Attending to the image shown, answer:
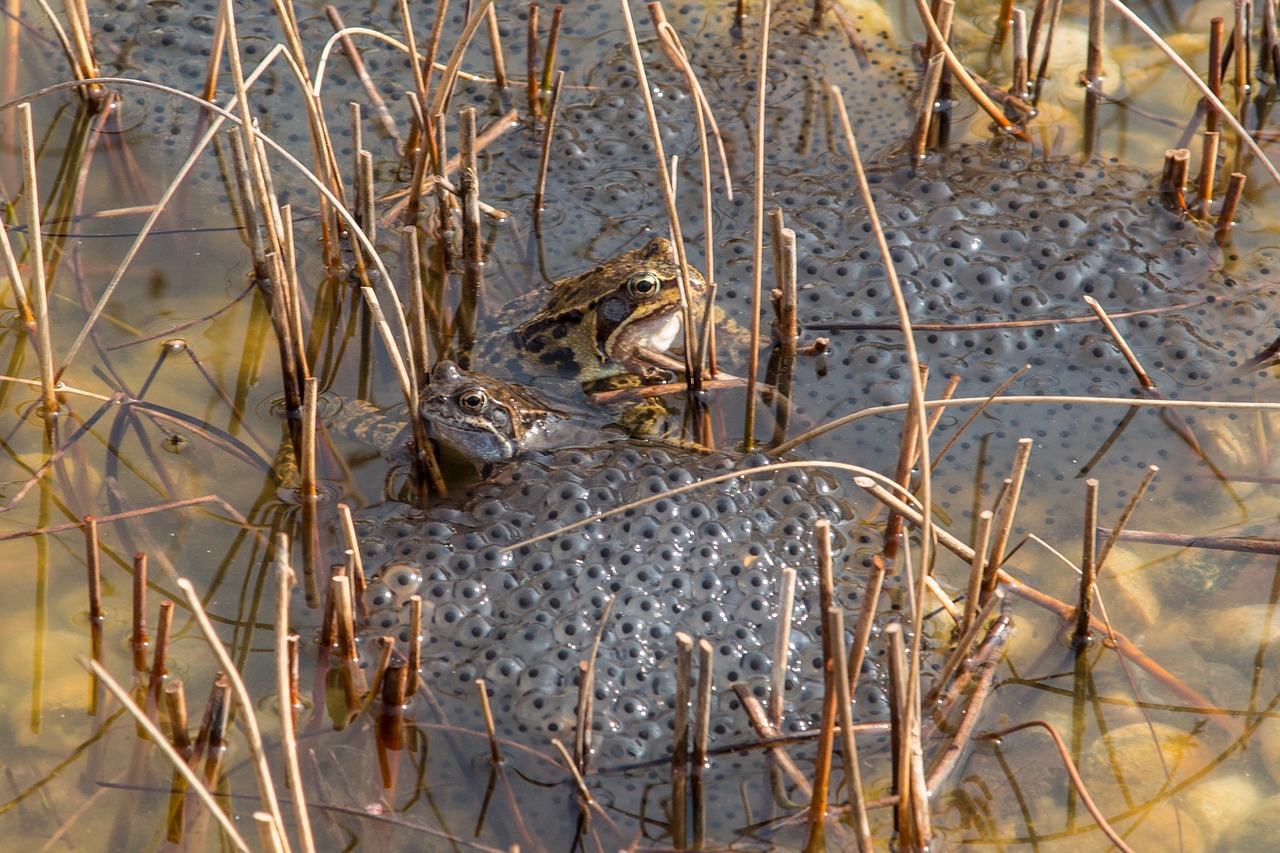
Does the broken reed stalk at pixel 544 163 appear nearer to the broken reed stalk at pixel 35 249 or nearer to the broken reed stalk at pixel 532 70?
the broken reed stalk at pixel 532 70

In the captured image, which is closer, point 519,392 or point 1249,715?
point 1249,715

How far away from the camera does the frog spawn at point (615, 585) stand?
128 inches

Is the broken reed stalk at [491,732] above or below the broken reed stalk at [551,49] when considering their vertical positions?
below

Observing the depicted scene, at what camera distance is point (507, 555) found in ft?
11.7

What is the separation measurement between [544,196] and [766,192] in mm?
904

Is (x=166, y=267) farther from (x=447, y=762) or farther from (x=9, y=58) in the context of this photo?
(x=447, y=762)

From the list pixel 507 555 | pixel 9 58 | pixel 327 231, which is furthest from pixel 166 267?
pixel 507 555

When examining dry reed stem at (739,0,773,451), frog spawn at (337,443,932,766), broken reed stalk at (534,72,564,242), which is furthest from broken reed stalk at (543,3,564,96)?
frog spawn at (337,443,932,766)

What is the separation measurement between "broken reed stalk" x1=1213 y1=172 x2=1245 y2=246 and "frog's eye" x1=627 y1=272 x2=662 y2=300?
220 centimetres

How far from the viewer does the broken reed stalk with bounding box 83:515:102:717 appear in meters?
3.00

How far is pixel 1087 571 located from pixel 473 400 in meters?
1.87

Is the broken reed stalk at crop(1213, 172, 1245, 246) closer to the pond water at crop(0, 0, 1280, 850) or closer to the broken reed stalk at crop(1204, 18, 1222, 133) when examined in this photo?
the pond water at crop(0, 0, 1280, 850)

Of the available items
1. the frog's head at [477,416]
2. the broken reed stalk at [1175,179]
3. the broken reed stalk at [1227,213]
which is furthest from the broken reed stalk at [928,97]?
the frog's head at [477,416]

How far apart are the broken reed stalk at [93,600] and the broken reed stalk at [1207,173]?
4.08 meters
